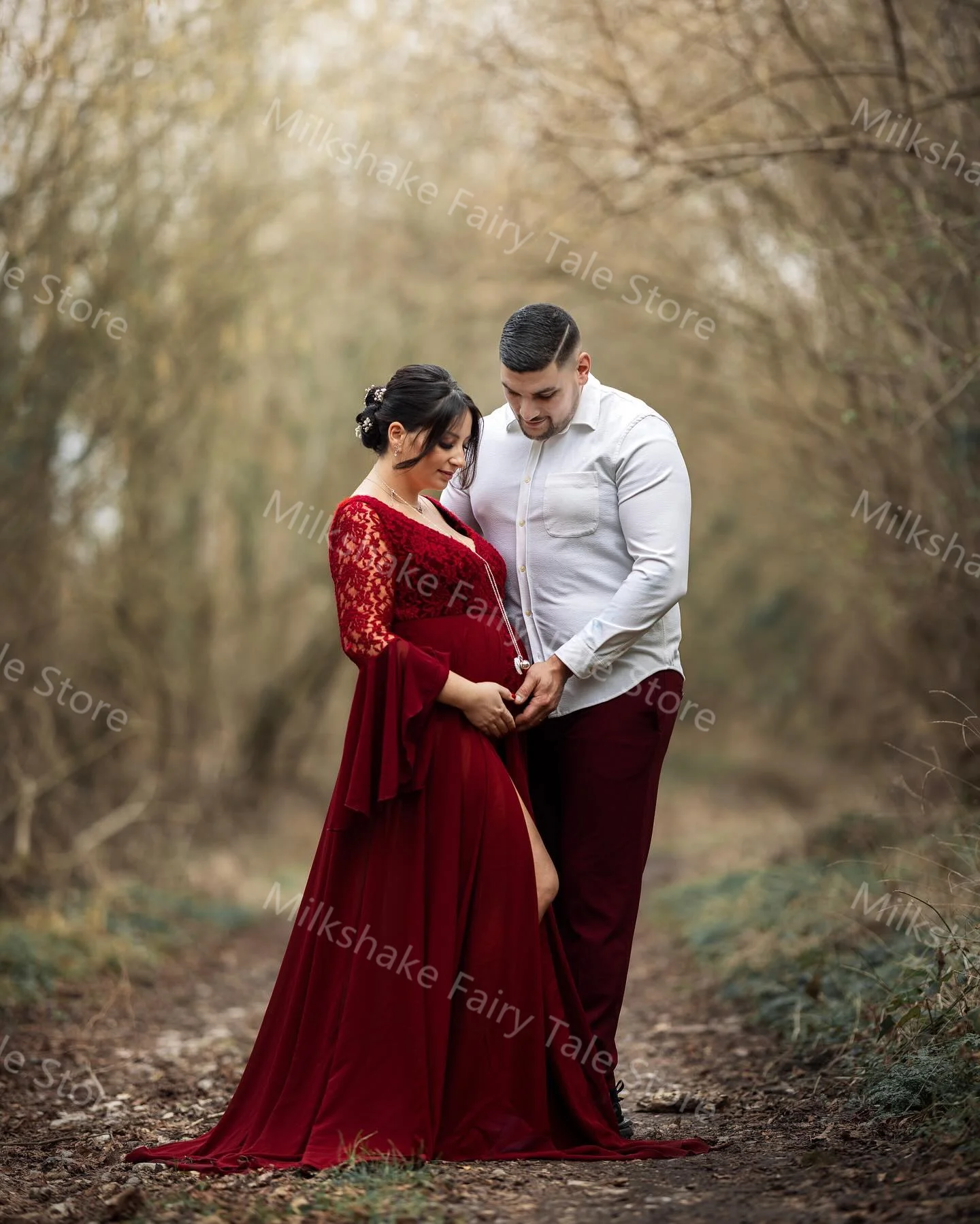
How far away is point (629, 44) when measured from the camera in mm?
5629

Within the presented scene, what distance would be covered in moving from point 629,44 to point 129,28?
7.34 feet

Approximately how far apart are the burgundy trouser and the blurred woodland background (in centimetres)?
204

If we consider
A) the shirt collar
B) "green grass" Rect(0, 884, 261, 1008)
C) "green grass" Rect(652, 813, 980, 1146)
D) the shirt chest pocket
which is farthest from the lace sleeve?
"green grass" Rect(0, 884, 261, 1008)

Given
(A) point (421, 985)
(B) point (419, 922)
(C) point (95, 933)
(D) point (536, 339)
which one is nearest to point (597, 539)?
(D) point (536, 339)

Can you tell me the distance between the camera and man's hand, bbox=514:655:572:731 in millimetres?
3525

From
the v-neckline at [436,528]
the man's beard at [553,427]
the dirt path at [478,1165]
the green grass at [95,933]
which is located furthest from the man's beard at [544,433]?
the green grass at [95,933]

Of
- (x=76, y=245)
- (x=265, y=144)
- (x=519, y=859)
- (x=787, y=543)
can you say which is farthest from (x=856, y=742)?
(x=519, y=859)

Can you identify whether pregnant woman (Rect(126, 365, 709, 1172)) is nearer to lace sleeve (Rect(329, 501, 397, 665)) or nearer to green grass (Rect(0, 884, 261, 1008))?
lace sleeve (Rect(329, 501, 397, 665))

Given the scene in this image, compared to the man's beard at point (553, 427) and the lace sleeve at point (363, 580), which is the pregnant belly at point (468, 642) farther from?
the man's beard at point (553, 427)

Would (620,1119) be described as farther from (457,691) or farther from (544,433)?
(544,433)

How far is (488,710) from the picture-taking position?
3.47 metres

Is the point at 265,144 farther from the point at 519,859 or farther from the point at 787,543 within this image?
the point at 519,859

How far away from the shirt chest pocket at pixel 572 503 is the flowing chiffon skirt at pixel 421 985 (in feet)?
1.32

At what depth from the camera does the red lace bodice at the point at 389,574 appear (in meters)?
3.40
